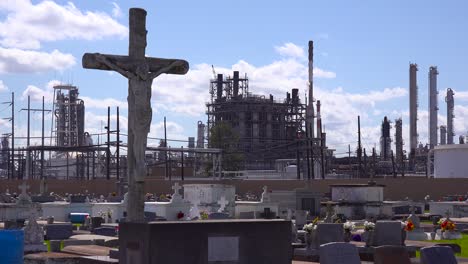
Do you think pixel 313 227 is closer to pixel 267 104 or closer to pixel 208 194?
pixel 208 194

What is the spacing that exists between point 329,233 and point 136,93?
7483 millimetres

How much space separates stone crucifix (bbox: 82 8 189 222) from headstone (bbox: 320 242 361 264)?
2783 millimetres

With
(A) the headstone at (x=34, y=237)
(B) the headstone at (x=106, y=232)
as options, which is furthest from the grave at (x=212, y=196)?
(A) the headstone at (x=34, y=237)

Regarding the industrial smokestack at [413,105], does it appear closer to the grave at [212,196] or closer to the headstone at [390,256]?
the grave at [212,196]

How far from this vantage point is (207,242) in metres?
10.0

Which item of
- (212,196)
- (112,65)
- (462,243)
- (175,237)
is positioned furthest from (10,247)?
(212,196)

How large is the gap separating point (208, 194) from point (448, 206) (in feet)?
39.5

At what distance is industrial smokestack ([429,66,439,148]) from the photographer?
95.8 m

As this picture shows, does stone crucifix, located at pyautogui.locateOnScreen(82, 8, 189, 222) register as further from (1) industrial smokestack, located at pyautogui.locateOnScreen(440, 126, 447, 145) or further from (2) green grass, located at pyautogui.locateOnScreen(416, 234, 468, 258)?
(1) industrial smokestack, located at pyautogui.locateOnScreen(440, 126, 447, 145)

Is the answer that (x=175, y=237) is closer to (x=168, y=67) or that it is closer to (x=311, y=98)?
(x=168, y=67)

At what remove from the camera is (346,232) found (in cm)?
2002

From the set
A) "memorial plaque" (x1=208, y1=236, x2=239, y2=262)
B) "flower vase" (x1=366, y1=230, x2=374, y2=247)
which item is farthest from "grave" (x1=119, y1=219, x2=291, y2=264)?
"flower vase" (x1=366, y1=230, x2=374, y2=247)

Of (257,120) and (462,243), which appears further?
(257,120)

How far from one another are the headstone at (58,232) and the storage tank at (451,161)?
168 ft
